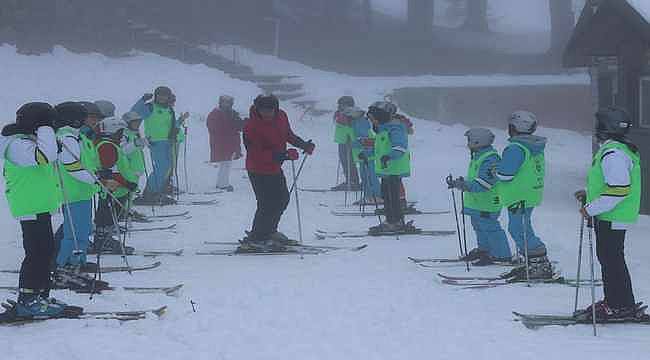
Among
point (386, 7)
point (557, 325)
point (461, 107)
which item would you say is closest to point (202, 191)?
point (557, 325)

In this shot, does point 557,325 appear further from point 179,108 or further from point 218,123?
point 179,108

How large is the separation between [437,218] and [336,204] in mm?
2107

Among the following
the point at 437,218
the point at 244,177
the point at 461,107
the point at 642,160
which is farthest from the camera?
the point at 461,107

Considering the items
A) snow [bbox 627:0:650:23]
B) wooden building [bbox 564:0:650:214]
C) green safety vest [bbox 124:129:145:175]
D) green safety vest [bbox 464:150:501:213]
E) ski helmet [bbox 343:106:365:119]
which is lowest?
green safety vest [bbox 464:150:501:213]

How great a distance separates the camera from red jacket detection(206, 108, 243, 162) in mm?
16203

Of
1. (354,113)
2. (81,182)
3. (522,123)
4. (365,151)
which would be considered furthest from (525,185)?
(354,113)

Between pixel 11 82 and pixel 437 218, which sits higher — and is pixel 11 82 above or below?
above

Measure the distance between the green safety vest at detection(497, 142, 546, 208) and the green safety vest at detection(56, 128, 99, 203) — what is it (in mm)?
3913

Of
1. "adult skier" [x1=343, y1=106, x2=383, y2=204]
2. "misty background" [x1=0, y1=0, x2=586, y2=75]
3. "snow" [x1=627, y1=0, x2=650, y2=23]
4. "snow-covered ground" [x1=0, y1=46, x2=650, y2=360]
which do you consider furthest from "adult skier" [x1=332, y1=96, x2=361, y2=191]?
"misty background" [x1=0, y1=0, x2=586, y2=75]

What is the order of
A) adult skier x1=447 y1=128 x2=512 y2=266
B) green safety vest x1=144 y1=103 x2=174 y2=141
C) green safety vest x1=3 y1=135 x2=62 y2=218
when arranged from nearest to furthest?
green safety vest x1=3 y1=135 x2=62 y2=218
adult skier x1=447 y1=128 x2=512 y2=266
green safety vest x1=144 y1=103 x2=174 y2=141

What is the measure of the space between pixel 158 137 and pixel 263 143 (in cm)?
432

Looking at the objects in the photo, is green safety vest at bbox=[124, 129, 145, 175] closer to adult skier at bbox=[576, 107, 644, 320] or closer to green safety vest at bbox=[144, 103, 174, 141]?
green safety vest at bbox=[144, 103, 174, 141]

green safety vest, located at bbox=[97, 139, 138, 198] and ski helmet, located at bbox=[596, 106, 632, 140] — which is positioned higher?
ski helmet, located at bbox=[596, 106, 632, 140]

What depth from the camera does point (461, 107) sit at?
98.7 feet
